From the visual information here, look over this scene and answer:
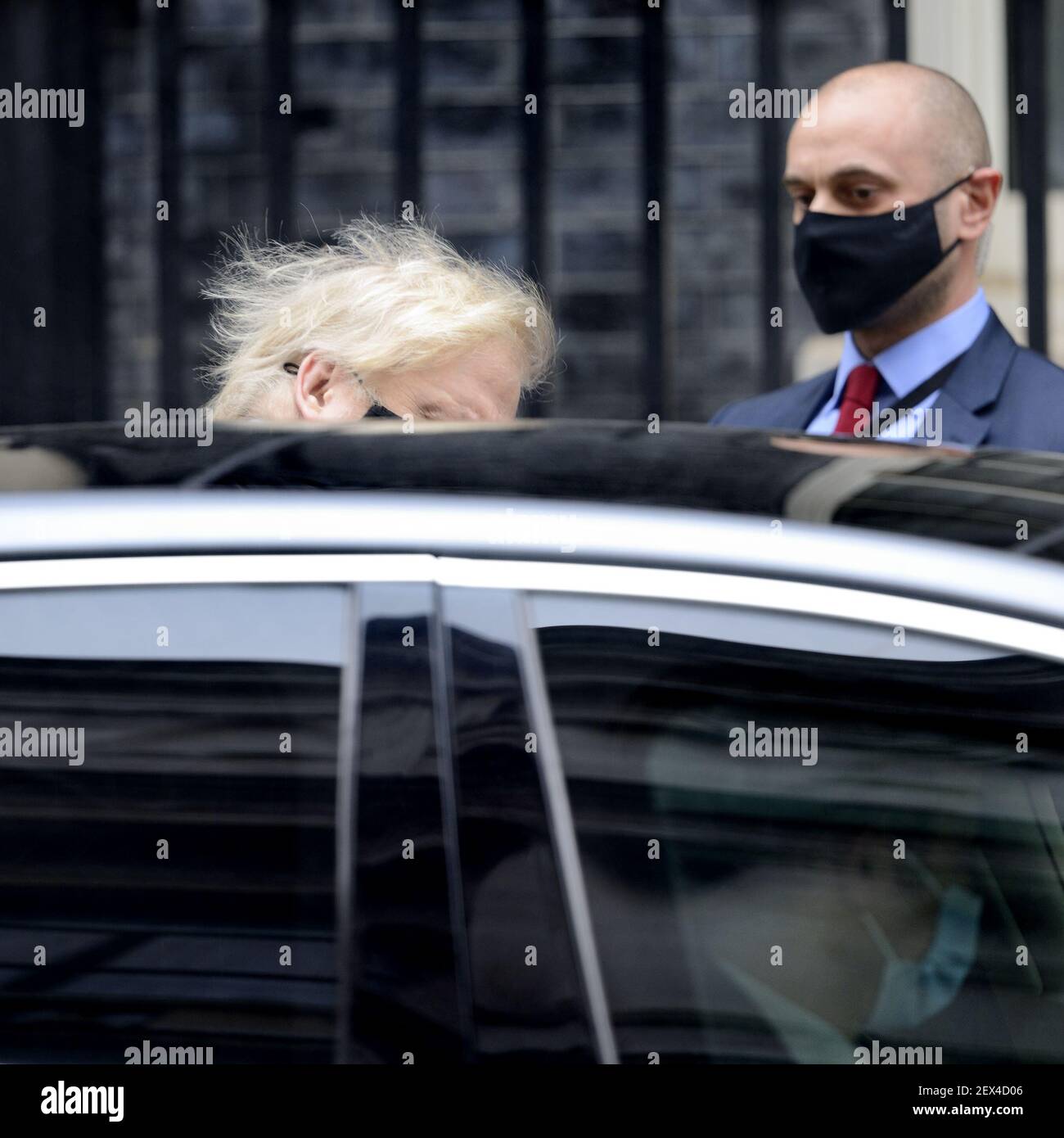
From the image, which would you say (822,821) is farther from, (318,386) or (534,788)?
(318,386)

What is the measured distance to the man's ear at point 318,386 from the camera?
6.85 ft

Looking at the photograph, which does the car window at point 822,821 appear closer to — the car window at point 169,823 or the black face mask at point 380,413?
the car window at point 169,823

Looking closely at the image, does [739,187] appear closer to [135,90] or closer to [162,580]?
[135,90]

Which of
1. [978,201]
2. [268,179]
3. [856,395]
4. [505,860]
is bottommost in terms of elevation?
[505,860]

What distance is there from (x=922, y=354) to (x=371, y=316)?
4.00 ft

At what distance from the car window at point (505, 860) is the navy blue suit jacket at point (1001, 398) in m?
1.62

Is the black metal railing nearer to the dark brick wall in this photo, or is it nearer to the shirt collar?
the dark brick wall

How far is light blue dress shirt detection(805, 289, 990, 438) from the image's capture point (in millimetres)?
2818

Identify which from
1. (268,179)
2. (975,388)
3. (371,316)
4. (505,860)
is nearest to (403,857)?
(505,860)

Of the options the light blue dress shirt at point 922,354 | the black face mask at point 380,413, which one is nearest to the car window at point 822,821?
the black face mask at point 380,413

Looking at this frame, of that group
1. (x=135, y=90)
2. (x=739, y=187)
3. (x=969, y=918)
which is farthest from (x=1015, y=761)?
(x=135, y=90)

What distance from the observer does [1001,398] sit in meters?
2.63

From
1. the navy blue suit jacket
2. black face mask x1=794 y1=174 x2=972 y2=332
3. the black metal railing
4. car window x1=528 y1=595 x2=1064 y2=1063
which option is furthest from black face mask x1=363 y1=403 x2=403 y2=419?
the black metal railing

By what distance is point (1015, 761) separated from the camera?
3.85ft
